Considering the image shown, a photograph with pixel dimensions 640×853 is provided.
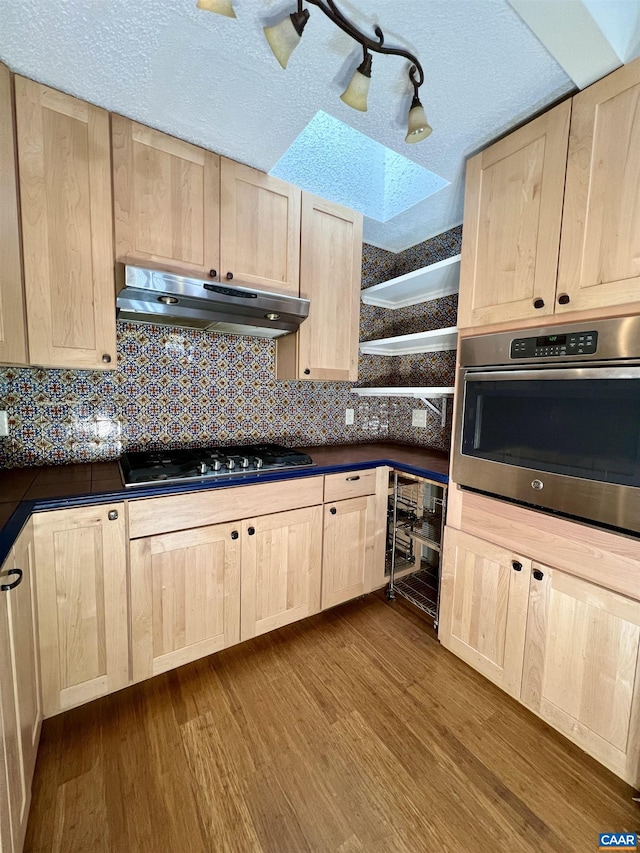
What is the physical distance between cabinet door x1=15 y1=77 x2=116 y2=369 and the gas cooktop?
0.47m

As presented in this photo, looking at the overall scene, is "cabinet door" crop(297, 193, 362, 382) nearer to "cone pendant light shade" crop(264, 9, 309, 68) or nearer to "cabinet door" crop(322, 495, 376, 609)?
"cabinet door" crop(322, 495, 376, 609)

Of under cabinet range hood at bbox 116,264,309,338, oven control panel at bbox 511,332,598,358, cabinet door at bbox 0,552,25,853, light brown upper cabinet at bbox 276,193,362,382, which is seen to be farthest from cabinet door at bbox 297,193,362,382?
cabinet door at bbox 0,552,25,853

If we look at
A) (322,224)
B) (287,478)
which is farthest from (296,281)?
(287,478)

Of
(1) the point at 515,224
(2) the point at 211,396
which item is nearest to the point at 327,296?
(2) the point at 211,396

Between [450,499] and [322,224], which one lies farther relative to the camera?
[322,224]

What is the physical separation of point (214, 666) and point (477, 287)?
215cm

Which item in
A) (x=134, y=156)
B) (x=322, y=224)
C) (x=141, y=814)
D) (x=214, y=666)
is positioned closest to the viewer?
(x=141, y=814)

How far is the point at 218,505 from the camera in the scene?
1580 millimetres

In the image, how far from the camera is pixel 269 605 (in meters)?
1.77

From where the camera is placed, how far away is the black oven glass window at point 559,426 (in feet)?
3.64

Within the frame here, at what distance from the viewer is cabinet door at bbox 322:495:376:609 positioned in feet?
6.37

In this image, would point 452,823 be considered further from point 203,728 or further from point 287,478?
point 287,478

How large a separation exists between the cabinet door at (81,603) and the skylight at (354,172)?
201 centimetres

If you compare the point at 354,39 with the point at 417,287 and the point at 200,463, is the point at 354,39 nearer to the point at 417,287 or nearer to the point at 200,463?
the point at 417,287
